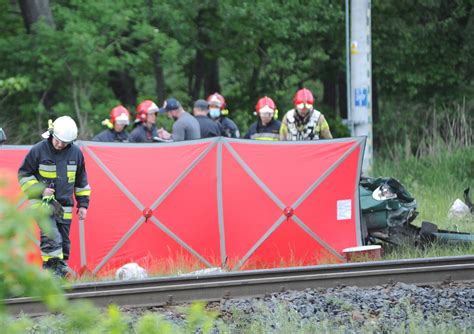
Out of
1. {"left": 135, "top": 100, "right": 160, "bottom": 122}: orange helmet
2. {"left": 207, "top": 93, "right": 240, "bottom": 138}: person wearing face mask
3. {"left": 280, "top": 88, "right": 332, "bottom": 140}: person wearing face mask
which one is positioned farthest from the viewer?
{"left": 207, "top": 93, "right": 240, "bottom": 138}: person wearing face mask

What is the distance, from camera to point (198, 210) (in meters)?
10.2

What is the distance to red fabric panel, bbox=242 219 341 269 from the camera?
33.2 ft

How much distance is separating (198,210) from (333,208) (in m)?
1.49

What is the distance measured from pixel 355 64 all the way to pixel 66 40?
22.1 ft

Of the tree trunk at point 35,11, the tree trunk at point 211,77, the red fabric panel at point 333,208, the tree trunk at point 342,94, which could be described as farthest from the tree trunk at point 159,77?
the red fabric panel at point 333,208

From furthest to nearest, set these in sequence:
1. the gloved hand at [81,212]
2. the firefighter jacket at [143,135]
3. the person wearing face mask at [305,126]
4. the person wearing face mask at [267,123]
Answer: the firefighter jacket at [143,135] < the person wearing face mask at [267,123] < the person wearing face mask at [305,126] < the gloved hand at [81,212]

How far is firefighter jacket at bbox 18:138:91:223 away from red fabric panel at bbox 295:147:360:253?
8.59 ft

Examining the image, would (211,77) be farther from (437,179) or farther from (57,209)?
(57,209)

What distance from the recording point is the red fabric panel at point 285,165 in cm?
1020

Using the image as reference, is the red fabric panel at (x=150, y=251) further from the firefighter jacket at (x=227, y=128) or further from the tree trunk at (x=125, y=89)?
the tree trunk at (x=125, y=89)

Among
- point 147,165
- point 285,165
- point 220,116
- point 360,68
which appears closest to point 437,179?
point 360,68

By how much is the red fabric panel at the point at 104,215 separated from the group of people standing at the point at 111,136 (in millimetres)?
856

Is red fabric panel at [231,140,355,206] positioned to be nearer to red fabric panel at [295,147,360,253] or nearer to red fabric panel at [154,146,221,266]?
red fabric panel at [295,147,360,253]

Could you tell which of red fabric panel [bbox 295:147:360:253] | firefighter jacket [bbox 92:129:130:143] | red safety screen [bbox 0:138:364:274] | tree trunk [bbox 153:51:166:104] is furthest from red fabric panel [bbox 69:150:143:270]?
tree trunk [bbox 153:51:166:104]
